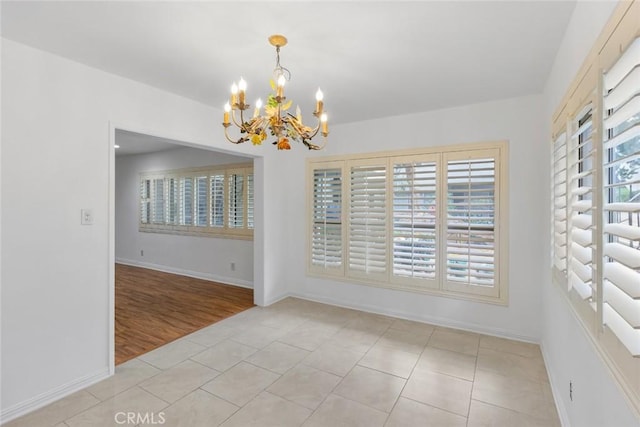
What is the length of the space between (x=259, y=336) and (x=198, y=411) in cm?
119

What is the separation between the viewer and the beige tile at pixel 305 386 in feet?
7.24

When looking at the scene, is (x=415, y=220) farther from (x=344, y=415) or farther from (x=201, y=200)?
(x=201, y=200)

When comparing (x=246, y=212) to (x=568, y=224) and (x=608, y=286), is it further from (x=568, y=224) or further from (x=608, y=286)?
(x=608, y=286)

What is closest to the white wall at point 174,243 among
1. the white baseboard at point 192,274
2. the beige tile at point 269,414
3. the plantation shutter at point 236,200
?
the white baseboard at point 192,274

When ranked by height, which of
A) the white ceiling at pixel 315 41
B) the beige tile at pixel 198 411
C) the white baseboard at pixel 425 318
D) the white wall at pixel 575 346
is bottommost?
the beige tile at pixel 198 411

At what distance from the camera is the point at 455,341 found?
3.13m

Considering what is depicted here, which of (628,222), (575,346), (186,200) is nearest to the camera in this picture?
(628,222)

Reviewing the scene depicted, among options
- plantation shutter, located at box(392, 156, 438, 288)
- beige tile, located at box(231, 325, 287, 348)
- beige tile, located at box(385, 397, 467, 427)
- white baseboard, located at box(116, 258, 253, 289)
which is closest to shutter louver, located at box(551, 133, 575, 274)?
beige tile, located at box(385, 397, 467, 427)

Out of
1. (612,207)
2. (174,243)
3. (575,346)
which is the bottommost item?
(575,346)

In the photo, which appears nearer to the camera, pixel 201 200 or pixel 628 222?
pixel 628 222

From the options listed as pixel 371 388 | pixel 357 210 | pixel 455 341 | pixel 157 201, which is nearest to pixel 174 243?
pixel 157 201

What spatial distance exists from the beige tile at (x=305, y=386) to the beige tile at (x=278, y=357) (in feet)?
0.35

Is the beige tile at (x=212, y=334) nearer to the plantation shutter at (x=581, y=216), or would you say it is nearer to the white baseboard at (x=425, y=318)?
the white baseboard at (x=425, y=318)

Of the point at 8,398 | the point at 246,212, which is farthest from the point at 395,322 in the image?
the point at 8,398
